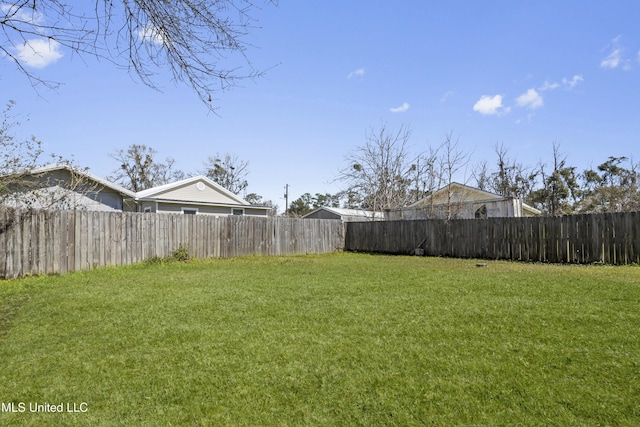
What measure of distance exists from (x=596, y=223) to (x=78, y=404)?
12304 mm

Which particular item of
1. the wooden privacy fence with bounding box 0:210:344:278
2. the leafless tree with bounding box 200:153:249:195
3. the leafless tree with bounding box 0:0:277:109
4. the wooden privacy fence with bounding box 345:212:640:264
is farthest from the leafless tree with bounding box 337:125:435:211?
the leafless tree with bounding box 0:0:277:109

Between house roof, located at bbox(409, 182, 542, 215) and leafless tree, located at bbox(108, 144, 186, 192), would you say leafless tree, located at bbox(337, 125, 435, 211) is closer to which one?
house roof, located at bbox(409, 182, 542, 215)

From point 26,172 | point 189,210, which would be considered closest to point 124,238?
point 26,172

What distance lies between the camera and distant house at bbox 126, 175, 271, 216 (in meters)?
16.5

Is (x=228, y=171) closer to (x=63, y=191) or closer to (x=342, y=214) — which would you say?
(x=342, y=214)

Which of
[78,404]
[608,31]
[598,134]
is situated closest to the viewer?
[78,404]

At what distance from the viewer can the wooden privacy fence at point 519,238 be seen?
963 cm

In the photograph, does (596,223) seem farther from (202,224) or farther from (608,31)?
(202,224)

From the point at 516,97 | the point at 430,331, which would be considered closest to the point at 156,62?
the point at 430,331

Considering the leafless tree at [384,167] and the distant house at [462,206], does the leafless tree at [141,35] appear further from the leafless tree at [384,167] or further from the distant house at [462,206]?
the leafless tree at [384,167]

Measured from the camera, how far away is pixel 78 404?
221cm

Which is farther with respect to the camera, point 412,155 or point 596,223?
point 412,155

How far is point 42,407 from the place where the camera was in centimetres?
220

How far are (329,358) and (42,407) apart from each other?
1.96 meters
